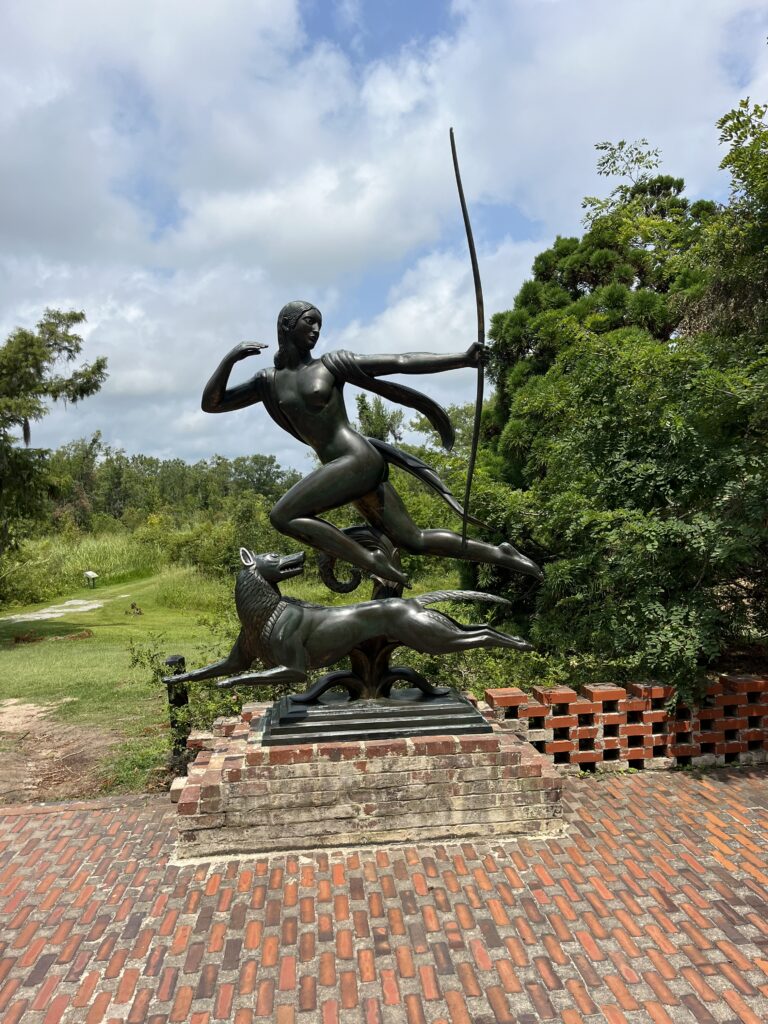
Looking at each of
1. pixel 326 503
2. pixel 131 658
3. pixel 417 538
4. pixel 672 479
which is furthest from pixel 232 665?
pixel 131 658

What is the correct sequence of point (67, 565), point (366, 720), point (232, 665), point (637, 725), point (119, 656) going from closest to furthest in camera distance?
point (366, 720), point (232, 665), point (637, 725), point (119, 656), point (67, 565)

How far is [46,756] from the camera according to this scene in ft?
23.4

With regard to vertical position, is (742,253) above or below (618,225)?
below

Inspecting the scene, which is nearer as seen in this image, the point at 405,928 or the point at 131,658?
the point at 405,928

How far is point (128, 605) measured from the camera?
779 inches

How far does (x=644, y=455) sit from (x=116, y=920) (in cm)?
546

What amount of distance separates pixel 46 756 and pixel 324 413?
5.20 metres

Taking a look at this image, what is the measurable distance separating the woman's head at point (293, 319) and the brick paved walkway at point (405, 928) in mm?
3506

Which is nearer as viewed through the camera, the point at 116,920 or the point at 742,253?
the point at 116,920

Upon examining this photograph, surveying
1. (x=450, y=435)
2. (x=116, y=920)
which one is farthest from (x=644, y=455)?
(x=116, y=920)

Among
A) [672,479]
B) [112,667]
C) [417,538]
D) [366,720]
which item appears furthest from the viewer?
[112,667]

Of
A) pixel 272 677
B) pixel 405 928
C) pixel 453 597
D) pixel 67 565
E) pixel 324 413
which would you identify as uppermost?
pixel 324 413

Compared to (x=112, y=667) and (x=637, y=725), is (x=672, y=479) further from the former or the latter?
(x=112, y=667)

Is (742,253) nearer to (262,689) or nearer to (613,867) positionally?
(613,867)
